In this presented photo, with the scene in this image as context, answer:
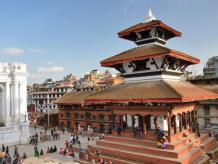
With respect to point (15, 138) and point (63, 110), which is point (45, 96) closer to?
point (63, 110)

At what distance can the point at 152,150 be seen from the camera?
16312 mm

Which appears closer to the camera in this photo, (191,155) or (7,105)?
(191,155)

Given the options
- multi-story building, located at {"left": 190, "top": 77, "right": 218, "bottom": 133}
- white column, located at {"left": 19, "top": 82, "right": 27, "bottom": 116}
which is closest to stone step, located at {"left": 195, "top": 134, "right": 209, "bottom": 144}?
multi-story building, located at {"left": 190, "top": 77, "right": 218, "bottom": 133}

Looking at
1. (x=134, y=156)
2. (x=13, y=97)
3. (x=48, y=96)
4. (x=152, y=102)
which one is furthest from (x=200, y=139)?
(x=48, y=96)

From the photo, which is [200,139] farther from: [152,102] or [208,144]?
[152,102]

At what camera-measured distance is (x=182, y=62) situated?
19.8 m

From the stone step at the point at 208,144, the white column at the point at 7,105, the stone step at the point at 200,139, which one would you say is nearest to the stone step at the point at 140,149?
the stone step at the point at 200,139

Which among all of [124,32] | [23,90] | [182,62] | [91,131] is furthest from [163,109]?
[23,90]

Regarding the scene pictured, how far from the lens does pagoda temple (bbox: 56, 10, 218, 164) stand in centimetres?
1585

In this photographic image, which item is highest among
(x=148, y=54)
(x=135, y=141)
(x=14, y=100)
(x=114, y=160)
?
(x=148, y=54)

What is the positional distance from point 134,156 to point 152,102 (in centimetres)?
413

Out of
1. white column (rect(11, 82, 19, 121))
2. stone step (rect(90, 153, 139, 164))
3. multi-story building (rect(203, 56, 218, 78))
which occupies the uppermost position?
multi-story building (rect(203, 56, 218, 78))

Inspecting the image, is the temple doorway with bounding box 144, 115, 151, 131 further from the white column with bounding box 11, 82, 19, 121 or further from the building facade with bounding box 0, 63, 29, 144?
the white column with bounding box 11, 82, 19, 121

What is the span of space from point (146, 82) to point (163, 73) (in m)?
1.43
